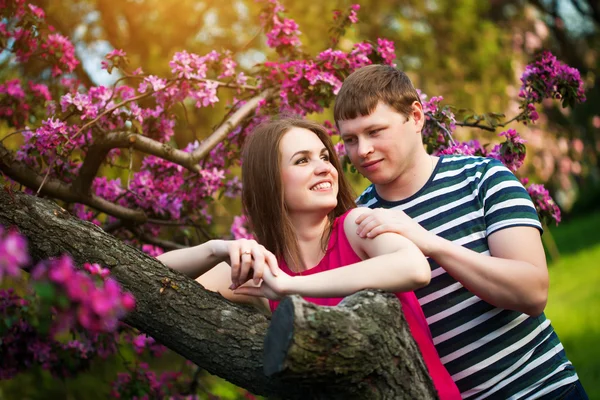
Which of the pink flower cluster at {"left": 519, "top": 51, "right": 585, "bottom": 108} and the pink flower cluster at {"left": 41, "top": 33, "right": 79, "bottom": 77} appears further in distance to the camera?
the pink flower cluster at {"left": 41, "top": 33, "right": 79, "bottom": 77}

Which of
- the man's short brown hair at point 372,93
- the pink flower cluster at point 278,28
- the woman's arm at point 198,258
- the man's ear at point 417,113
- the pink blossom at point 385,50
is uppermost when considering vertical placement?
the pink flower cluster at point 278,28

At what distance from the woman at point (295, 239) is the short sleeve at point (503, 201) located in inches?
17.4

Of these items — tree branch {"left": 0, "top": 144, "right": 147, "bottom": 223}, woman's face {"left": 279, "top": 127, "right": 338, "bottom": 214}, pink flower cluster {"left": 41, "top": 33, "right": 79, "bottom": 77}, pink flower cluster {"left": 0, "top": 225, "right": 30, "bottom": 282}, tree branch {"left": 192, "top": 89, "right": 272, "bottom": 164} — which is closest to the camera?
pink flower cluster {"left": 0, "top": 225, "right": 30, "bottom": 282}

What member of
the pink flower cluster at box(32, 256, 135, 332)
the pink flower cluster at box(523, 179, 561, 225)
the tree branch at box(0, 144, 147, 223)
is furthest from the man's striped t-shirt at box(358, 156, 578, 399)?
the tree branch at box(0, 144, 147, 223)

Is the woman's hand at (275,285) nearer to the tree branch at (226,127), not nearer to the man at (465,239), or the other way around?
the man at (465,239)

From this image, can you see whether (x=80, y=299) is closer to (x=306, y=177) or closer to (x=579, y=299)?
(x=306, y=177)

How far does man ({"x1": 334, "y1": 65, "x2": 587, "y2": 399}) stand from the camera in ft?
7.56

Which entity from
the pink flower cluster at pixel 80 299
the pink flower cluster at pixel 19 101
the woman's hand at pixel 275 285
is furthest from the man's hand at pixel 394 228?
the pink flower cluster at pixel 19 101

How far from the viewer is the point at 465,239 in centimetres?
→ 256

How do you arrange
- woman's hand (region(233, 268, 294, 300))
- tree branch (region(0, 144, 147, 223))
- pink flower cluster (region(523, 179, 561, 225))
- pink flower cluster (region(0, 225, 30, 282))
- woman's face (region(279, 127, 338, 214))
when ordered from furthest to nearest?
pink flower cluster (region(523, 179, 561, 225)), tree branch (region(0, 144, 147, 223)), woman's face (region(279, 127, 338, 214)), woman's hand (region(233, 268, 294, 300)), pink flower cluster (region(0, 225, 30, 282))

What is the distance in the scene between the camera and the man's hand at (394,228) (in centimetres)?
224

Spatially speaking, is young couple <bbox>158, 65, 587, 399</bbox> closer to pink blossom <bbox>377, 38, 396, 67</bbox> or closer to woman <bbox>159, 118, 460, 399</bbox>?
woman <bbox>159, 118, 460, 399</bbox>

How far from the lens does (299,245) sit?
2.58 m

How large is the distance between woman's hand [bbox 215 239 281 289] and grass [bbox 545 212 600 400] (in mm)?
4941
